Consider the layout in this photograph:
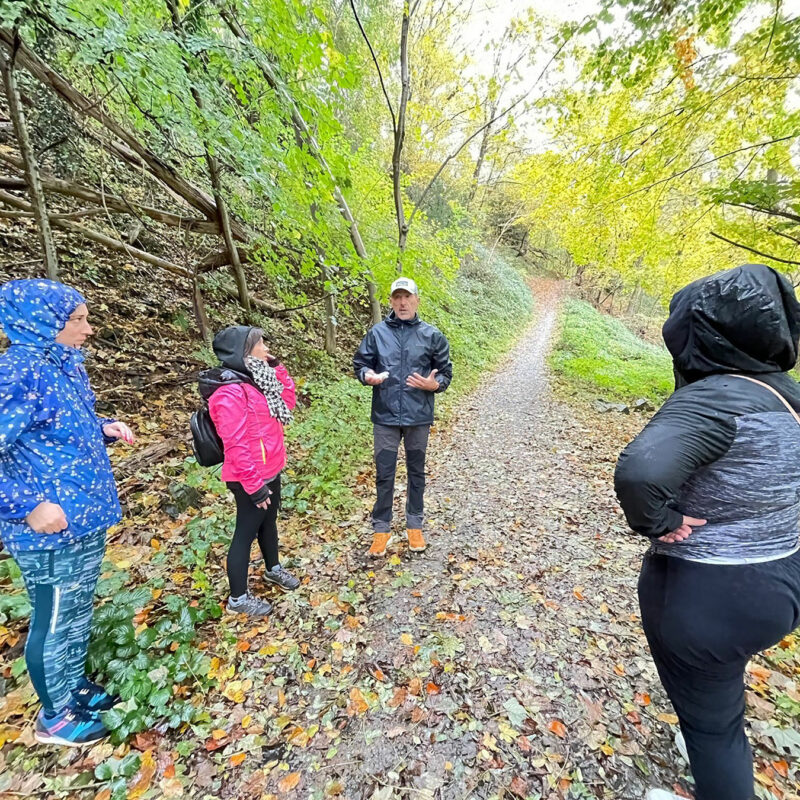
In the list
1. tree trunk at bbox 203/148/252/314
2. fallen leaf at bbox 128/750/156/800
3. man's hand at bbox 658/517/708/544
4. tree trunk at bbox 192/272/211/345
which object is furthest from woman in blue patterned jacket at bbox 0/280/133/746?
tree trunk at bbox 192/272/211/345

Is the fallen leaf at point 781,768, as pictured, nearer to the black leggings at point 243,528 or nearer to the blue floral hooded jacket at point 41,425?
the black leggings at point 243,528

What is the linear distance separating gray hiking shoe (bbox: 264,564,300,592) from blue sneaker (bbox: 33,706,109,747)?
4.38 ft

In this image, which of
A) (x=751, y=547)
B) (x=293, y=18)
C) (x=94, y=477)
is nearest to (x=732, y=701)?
(x=751, y=547)

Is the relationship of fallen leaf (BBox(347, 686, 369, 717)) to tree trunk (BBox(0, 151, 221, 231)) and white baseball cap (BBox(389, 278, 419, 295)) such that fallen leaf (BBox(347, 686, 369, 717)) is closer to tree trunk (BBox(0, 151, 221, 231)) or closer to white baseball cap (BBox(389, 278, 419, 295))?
white baseball cap (BBox(389, 278, 419, 295))

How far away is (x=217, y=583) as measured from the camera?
10.3ft

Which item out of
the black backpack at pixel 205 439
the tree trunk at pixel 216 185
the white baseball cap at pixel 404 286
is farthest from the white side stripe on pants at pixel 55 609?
the tree trunk at pixel 216 185

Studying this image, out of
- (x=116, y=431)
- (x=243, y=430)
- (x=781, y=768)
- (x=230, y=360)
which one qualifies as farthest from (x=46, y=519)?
(x=781, y=768)

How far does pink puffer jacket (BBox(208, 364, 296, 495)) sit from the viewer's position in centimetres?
247

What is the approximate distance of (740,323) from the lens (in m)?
1.30

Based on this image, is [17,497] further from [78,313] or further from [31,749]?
[31,749]

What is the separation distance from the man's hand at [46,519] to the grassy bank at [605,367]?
982 cm

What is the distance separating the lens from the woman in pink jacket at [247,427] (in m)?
2.49

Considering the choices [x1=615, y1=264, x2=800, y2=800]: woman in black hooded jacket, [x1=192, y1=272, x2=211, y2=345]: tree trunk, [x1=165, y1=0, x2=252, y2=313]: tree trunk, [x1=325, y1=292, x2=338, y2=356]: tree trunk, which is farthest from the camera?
[x1=325, y1=292, x2=338, y2=356]: tree trunk

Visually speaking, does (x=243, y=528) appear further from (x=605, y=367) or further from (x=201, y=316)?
(x=605, y=367)
